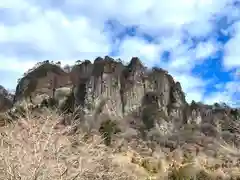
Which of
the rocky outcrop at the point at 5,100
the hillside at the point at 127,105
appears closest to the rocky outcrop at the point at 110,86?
the hillside at the point at 127,105

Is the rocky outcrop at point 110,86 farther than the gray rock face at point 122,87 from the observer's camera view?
No

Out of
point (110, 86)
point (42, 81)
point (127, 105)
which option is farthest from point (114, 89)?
point (42, 81)

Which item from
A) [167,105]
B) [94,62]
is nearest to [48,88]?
[94,62]

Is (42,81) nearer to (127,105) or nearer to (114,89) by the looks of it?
(114,89)

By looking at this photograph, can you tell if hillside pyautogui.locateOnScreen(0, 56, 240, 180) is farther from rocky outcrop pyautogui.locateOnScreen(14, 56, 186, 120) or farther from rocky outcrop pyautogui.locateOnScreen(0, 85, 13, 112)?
rocky outcrop pyautogui.locateOnScreen(0, 85, 13, 112)

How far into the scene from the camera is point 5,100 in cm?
8375

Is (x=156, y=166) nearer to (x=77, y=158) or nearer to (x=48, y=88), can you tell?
(x=77, y=158)

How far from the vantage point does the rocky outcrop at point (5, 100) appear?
78494 millimetres

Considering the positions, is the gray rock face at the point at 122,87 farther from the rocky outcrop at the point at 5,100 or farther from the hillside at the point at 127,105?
the rocky outcrop at the point at 5,100

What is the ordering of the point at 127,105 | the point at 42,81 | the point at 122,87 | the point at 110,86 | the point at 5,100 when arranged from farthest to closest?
1. the point at 122,87
2. the point at 127,105
3. the point at 110,86
4. the point at 42,81
5. the point at 5,100

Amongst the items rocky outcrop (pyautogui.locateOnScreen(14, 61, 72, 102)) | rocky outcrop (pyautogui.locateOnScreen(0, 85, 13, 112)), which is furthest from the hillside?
rocky outcrop (pyautogui.locateOnScreen(0, 85, 13, 112))

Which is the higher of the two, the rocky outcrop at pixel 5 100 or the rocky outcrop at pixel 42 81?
the rocky outcrop at pixel 42 81

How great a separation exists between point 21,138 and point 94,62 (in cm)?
7895

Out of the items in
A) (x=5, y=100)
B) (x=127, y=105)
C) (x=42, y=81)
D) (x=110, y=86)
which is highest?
(x=42, y=81)
